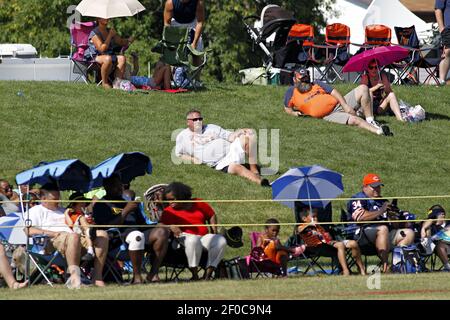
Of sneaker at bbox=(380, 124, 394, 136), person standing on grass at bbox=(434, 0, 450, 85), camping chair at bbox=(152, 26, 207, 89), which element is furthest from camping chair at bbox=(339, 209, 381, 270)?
person standing on grass at bbox=(434, 0, 450, 85)

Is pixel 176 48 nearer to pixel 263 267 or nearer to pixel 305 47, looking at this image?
pixel 305 47

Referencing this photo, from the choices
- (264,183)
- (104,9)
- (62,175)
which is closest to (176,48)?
(104,9)

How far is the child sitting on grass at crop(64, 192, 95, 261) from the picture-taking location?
14703 mm

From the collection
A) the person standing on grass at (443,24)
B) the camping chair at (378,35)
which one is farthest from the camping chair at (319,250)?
the camping chair at (378,35)

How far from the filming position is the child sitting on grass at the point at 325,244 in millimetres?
15867

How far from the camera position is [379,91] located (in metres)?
23.0

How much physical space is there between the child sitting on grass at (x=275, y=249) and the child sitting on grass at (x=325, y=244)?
0.13 m

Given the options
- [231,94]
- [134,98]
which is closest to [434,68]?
[231,94]

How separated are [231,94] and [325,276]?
8.52 meters

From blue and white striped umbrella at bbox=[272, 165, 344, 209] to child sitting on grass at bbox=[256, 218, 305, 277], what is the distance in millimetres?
643

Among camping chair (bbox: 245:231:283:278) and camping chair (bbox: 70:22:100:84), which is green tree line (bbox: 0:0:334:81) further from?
camping chair (bbox: 245:231:283:278)

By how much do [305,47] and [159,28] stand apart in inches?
646
